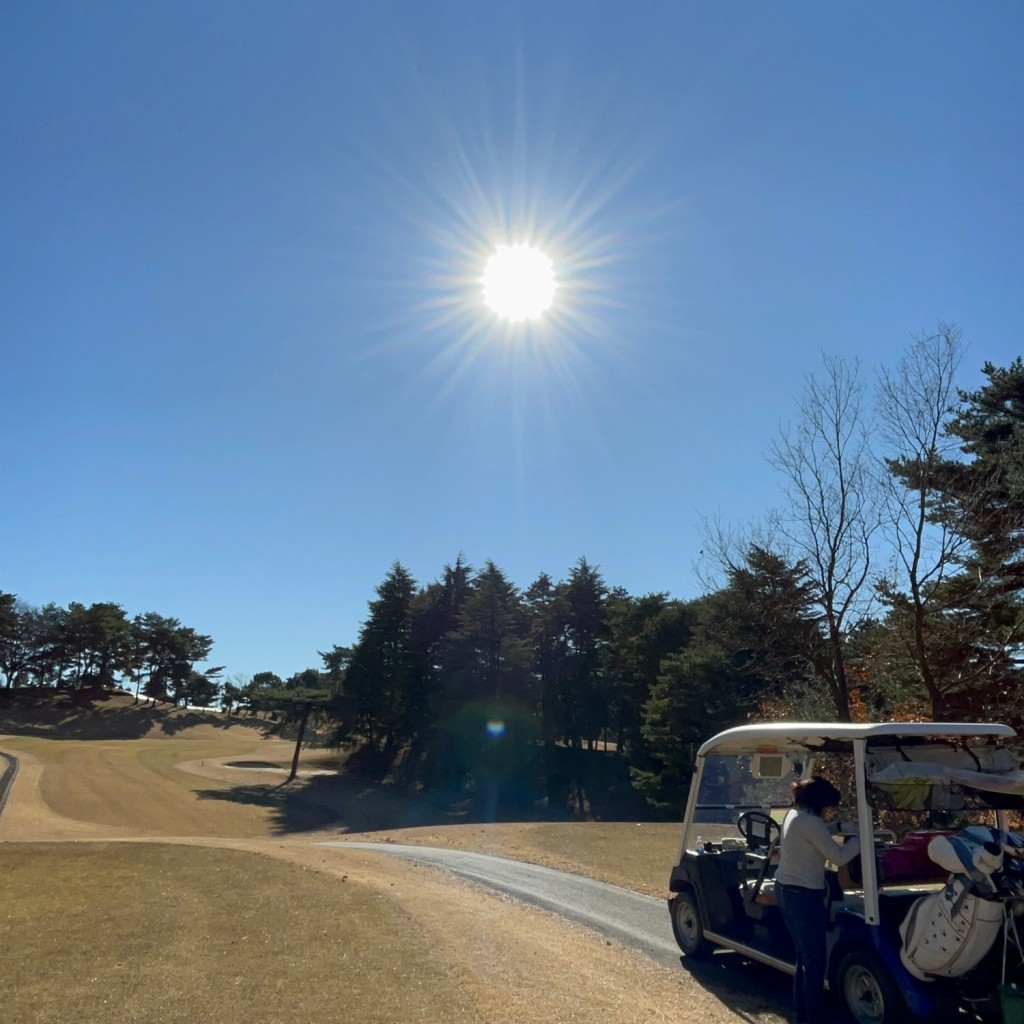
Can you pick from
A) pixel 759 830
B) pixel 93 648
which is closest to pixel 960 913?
pixel 759 830

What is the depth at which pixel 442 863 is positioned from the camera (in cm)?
1606

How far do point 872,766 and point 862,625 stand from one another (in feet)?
29.7

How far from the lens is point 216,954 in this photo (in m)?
7.67

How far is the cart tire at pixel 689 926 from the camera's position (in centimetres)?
767

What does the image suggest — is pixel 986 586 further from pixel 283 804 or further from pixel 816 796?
pixel 283 804

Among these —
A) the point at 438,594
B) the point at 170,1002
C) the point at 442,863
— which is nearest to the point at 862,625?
the point at 442,863

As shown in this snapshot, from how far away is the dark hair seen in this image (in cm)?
600

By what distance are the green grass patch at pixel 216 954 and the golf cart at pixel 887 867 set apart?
2764mm

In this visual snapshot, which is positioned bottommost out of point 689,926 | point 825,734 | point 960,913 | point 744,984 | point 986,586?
point 744,984

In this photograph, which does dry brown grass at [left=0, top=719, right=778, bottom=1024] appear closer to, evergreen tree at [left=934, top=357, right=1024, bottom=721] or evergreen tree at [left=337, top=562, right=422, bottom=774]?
evergreen tree at [left=934, top=357, right=1024, bottom=721]

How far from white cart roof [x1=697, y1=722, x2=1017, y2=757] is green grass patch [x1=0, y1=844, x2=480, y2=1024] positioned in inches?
137

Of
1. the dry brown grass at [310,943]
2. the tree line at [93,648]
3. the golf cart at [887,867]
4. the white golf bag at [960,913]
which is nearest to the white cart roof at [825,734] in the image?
the golf cart at [887,867]

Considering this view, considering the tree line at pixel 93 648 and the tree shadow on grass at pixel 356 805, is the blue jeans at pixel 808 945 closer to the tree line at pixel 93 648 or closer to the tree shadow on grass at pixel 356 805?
the tree shadow on grass at pixel 356 805

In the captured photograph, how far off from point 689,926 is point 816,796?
112 inches
